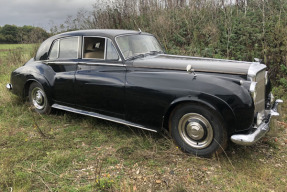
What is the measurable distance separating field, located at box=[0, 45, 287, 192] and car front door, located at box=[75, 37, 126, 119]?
529 millimetres

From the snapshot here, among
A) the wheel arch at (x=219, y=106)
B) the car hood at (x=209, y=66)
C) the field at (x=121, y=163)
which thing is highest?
the car hood at (x=209, y=66)

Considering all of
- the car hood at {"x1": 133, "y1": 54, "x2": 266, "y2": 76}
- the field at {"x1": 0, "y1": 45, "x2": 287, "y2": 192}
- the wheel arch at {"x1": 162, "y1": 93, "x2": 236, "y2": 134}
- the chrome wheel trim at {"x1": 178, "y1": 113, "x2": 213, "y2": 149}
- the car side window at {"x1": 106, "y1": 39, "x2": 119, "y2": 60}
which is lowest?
the field at {"x1": 0, "y1": 45, "x2": 287, "y2": 192}

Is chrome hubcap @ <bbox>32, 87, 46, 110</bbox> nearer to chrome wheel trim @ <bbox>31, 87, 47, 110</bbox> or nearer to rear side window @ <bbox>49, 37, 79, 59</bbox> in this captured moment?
chrome wheel trim @ <bbox>31, 87, 47, 110</bbox>

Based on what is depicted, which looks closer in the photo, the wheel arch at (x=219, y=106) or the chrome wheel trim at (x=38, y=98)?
the wheel arch at (x=219, y=106)

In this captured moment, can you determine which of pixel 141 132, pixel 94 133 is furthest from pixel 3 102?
pixel 141 132

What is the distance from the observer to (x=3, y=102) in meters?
6.09

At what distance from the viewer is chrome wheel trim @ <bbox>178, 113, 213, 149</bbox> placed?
3.23m

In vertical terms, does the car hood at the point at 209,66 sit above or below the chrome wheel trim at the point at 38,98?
above

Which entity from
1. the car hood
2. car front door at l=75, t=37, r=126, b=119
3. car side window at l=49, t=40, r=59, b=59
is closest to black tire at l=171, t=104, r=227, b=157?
the car hood

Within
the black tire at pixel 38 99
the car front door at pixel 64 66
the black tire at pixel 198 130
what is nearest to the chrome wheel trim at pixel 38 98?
the black tire at pixel 38 99

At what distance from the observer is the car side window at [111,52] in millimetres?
4005

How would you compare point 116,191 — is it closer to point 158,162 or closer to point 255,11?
point 158,162

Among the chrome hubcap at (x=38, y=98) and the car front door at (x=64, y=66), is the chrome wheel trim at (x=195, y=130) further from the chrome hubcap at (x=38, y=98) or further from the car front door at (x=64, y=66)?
the chrome hubcap at (x=38, y=98)

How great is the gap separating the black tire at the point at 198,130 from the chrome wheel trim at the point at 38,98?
3.13m
